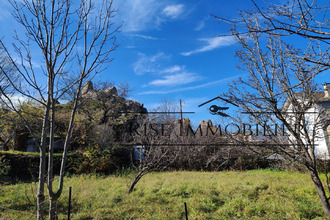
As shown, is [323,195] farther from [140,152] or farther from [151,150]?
[140,152]

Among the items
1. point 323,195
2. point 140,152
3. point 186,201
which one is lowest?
point 186,201

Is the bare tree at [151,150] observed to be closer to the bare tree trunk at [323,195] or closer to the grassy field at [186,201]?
the grassy field at [186,201]

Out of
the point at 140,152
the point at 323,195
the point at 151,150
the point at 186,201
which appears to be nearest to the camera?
the point at 323,195

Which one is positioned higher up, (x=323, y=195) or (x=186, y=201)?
(x=323, y=195)

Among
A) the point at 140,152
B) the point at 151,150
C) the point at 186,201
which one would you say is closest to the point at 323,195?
the point at 186,201

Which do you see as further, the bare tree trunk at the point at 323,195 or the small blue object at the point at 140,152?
the small blue object at the point at 140,152

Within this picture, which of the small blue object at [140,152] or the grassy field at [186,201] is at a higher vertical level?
the small blue object at [140,152]

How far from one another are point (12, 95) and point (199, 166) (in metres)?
11.1

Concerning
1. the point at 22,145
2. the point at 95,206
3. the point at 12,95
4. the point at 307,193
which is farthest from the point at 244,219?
the point at 22,145

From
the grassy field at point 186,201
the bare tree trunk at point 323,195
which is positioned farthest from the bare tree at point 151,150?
the bare tree trunk at point 323,195

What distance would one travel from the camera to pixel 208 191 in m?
6.07

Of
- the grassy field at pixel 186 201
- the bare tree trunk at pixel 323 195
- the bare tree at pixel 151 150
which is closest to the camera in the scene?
the bare tree trunk at pixel 323 195

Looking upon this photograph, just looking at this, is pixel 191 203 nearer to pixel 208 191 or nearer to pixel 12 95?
pixel 208 191

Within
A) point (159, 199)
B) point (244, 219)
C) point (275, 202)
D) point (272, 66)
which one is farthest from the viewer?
point (159, 199)
